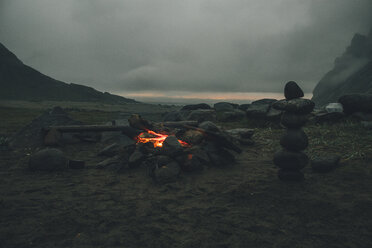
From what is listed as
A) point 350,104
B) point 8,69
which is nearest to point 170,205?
point 350,104

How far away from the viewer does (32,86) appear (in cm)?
9250

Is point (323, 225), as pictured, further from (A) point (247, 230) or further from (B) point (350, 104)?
(B) point (350, 104)

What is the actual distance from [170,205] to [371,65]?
148418mm

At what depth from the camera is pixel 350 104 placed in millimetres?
12156

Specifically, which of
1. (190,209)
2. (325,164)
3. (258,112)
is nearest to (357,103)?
(258,112)

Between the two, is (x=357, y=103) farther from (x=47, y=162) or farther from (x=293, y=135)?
(x=47, y=162)

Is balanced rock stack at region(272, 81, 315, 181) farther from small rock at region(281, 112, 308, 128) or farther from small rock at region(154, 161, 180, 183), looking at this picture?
small rock at region(154, 161, 180, 183)

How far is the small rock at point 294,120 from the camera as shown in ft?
16.1

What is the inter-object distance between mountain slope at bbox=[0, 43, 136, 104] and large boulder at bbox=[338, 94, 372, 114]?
8277 centimetres

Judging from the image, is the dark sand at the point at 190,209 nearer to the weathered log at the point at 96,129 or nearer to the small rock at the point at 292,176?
the small rock at the point at 292,176

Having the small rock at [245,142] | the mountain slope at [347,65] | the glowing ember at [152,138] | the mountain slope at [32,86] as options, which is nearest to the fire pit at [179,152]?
the glowing ember at [152,138]

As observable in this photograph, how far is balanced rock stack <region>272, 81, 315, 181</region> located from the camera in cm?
490

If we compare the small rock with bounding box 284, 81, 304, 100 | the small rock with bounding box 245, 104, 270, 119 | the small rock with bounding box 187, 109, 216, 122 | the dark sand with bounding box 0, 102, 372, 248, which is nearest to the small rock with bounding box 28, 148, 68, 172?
the dark sand with bounding box 0, 102, 372, 248

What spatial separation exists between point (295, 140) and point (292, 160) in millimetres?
446
